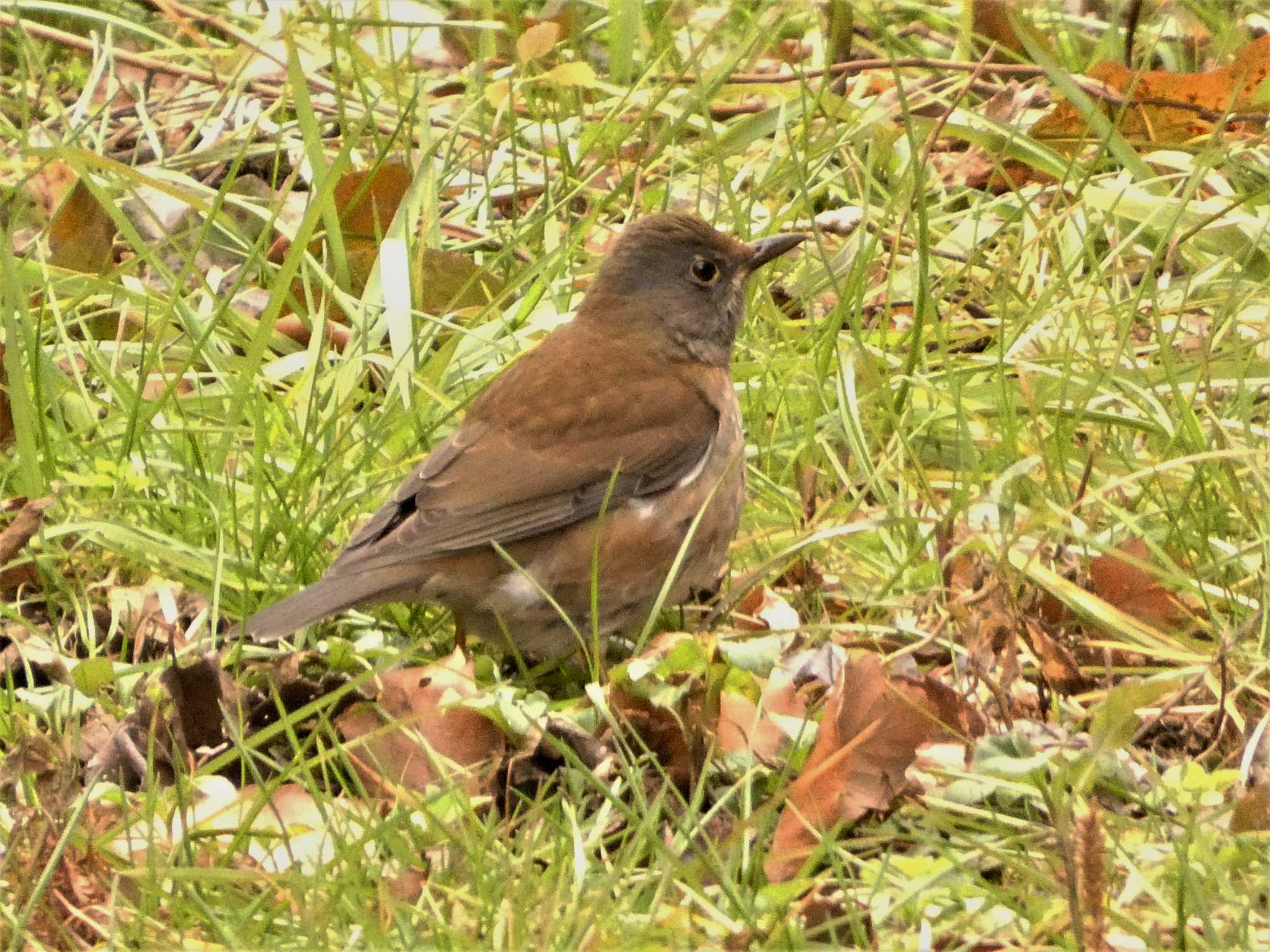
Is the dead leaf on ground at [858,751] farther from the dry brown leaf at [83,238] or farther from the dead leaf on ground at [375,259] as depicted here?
the dry brown leaf at [83,238]

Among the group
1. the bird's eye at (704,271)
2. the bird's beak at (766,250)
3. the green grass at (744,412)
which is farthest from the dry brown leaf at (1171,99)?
the bird's eye at (704,271)

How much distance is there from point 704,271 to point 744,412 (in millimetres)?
403

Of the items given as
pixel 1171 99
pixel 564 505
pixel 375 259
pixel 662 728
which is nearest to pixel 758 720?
pixel 662 728

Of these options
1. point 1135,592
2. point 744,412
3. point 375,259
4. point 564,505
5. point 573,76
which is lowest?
point 1135,592

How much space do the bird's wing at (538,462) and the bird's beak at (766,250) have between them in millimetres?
526

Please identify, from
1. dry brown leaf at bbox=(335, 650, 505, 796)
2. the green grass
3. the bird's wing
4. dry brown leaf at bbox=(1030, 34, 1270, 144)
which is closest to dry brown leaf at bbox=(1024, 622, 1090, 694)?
the green grass

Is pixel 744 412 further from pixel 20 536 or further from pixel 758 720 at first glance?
pixel 20 536

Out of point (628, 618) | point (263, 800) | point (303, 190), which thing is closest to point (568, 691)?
point (628, 618)

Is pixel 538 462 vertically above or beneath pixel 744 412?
above

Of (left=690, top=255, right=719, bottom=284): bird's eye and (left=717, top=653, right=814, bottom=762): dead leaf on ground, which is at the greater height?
(left=690, top=255, right=719, bottom=284): bird's eye

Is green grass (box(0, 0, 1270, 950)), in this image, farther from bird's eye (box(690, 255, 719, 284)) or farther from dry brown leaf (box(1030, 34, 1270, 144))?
A: bird's eye (box(690, 255, 719, 284))

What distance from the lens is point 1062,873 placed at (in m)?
3.22

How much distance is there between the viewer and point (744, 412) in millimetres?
5359

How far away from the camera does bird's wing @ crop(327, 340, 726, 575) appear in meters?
4.31
